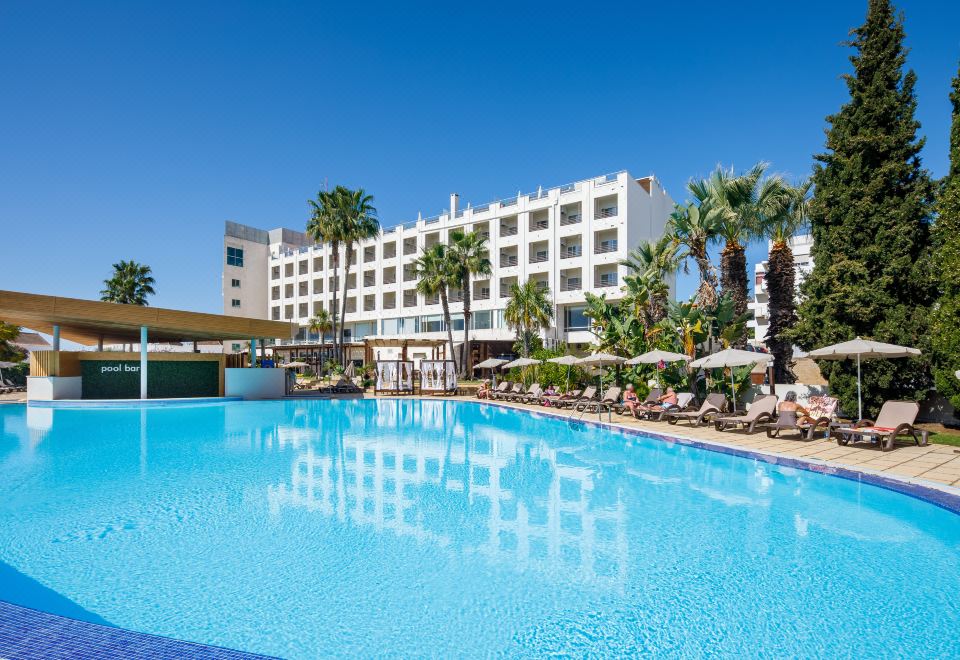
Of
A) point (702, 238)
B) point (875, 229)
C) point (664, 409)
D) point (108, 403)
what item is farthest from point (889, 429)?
point (108, 403)

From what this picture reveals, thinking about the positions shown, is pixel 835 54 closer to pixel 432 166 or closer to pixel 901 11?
pixel 901 11

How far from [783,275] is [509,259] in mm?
23859

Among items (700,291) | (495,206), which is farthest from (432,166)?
(700,291)

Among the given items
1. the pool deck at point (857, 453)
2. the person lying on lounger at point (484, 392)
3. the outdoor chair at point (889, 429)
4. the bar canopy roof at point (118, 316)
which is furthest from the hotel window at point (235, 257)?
the outdoor chair at point (889, 429)

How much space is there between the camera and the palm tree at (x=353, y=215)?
3653 centimetres

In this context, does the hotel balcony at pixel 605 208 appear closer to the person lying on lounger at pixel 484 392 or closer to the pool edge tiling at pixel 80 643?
the person lying on lounger at pixel 484 392

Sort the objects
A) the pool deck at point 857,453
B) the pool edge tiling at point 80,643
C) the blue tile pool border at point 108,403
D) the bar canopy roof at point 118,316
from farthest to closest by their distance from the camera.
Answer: the blue tile pool border at point 108,403, the bar canopy roof at point 118,316, the pool deck at point 857,453, the pool edge tiling at point 80,643

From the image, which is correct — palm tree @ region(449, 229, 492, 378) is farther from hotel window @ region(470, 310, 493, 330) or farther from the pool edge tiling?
the pool edge tiling

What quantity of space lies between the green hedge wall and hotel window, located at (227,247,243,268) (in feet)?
116

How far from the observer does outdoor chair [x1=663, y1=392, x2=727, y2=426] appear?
14411 mm

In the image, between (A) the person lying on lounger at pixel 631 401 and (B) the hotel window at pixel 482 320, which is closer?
(A) the person lying on lounger at pixel 631 401

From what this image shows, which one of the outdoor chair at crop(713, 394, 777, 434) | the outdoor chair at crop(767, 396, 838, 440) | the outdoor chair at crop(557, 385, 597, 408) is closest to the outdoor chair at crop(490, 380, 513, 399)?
the outdoor chair at crop(557, 385, 597, 408)

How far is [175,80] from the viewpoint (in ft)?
52.3

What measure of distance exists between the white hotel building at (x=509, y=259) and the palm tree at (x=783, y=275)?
12589mm
